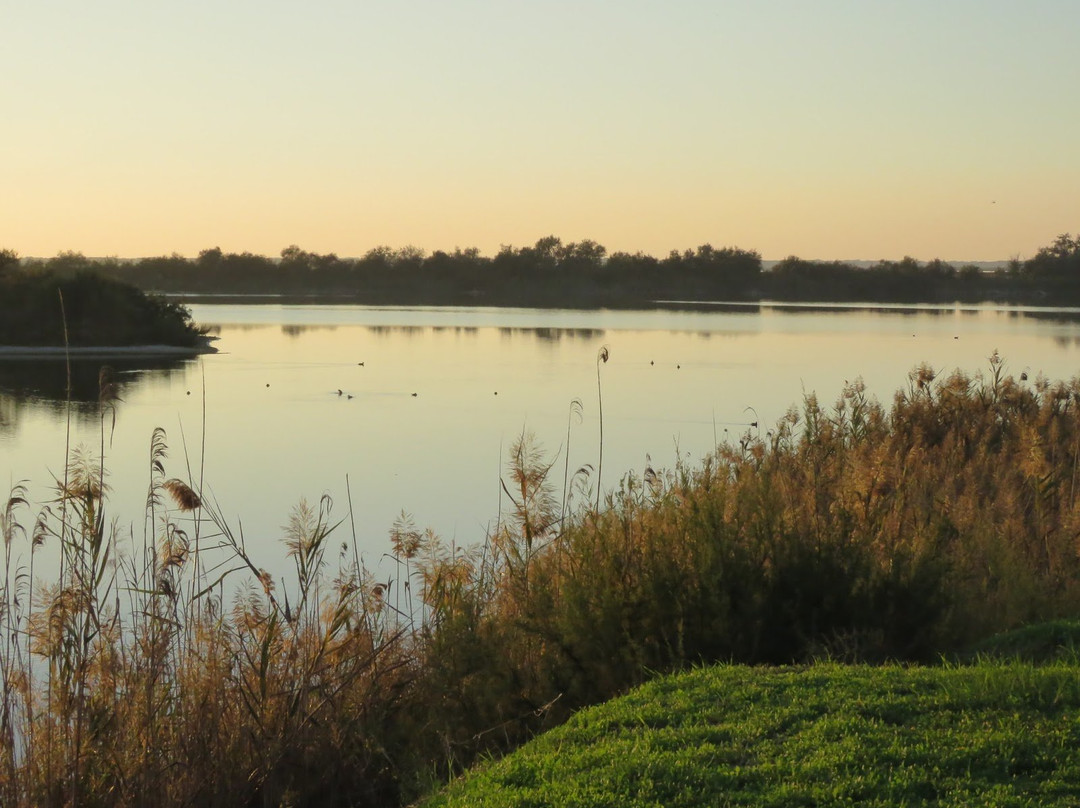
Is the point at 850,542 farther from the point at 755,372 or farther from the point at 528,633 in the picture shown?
the point at 755,372

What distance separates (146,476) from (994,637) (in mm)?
13788

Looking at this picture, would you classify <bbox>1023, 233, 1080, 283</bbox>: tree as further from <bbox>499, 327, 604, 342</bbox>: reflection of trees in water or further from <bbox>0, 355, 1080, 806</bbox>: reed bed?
<bbox>0, 355, 1080, 806</bbox>: reed bed

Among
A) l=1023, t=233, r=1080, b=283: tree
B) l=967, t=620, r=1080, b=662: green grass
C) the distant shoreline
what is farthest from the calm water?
l=1023, t=233, r=1080, b=283: tree

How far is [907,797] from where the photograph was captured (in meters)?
4.14

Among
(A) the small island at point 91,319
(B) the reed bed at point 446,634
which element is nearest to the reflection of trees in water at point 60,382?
(A) the small island at point 91,319

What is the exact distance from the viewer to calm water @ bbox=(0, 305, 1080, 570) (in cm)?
1666

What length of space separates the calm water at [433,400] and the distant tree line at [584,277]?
133 ft

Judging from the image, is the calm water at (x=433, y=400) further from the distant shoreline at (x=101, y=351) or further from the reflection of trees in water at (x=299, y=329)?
the distant shoreline at (x=101, y=351)

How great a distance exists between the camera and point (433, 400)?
27859 mm

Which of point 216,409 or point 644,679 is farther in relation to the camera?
point 216,409

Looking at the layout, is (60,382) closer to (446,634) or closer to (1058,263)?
(446,634)

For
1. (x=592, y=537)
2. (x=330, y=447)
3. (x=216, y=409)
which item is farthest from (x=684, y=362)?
(x=592, y=537)

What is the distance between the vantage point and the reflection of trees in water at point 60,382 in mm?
25469

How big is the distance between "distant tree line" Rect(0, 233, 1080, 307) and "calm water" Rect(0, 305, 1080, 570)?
40.4m
